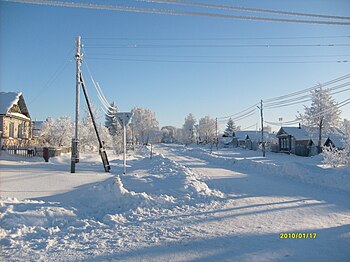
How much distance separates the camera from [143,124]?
341 feet

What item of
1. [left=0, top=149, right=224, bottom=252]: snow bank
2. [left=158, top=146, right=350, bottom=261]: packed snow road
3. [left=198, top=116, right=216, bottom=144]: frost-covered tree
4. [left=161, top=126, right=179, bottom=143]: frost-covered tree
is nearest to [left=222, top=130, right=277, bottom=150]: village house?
[left=198, top=116, right=216, bottom=144]: frost-covered tree

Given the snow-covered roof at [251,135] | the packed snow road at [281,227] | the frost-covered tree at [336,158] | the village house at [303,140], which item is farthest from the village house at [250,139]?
the packed snow road at [281,227]

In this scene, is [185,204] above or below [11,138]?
below

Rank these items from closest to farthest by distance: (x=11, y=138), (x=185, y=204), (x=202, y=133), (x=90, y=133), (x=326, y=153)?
(x=185, y=204) < (x=326, y=153) < (x=11, y=138) < (x=90, y=133) < (x=202, y=133)

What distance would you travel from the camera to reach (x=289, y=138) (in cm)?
5431

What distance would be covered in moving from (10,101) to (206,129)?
92633 mm

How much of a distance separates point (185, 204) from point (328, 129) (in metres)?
48.2

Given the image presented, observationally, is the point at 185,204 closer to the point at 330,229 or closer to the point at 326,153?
the point at 330,229

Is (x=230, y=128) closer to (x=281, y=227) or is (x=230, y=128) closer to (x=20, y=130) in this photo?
(x=20, y=130)

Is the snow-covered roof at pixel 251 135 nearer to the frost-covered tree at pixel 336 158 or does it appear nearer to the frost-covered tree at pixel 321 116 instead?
the frost-covered tree at pixel 321 116

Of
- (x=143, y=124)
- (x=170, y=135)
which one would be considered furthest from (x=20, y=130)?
(x=170, y=135)

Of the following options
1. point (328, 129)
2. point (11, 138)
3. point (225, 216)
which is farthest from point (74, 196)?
point (328, 129)

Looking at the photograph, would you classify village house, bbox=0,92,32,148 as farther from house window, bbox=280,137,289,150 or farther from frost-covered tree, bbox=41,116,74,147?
house window, bbox=280,137,289,150

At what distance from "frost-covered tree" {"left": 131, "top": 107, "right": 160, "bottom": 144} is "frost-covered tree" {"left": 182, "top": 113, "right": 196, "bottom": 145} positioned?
20240 mm
